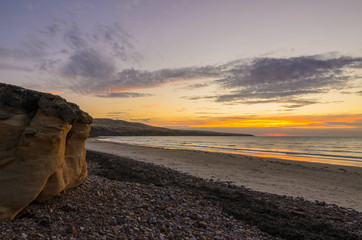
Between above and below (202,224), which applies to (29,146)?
above

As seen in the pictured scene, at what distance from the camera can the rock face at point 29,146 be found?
18.7 feet

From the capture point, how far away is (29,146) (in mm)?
Answer: 5992

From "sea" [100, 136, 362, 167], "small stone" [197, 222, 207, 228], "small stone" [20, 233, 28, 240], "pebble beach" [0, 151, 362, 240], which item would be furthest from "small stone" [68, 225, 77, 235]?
"sea" [100, 136, 362, 167]

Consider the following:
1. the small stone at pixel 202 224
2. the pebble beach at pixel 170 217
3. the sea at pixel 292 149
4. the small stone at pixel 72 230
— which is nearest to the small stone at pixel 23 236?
the pebble beach at pixel 170 217

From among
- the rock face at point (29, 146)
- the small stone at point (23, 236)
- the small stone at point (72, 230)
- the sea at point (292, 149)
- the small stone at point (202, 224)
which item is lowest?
the sea at point (292, 149)

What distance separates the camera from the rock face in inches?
225

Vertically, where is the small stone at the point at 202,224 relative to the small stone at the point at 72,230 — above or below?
below

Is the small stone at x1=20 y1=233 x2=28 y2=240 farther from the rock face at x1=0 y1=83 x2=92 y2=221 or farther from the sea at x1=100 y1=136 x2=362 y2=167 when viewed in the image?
the sea at x1=100 y1=136 x2=362 y2=167

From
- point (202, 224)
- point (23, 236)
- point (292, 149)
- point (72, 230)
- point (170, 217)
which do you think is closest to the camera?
point (23, 236)

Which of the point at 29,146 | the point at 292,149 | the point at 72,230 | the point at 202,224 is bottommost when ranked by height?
the point at 292,149

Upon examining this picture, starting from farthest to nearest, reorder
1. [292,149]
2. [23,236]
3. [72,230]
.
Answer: [292,149], [72,230], [23,236]

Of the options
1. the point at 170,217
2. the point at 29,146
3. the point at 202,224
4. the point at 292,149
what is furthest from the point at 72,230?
the point at 292,149

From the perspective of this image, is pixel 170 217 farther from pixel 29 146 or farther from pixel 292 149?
pixel 292 149

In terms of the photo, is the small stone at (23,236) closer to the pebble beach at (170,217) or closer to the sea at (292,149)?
the pebble beach at (170,217)
